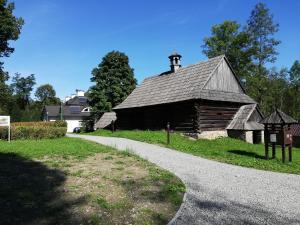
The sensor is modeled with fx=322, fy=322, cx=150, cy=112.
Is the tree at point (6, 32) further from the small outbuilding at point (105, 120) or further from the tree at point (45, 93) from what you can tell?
the tree at point (45, 93)

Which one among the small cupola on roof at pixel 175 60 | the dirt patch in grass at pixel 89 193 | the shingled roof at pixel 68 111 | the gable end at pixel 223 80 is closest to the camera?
the dirt patch in grass at pixel 89 193

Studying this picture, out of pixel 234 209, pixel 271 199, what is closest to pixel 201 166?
pixel 271 199

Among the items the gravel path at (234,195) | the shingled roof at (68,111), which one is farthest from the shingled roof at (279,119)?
the shingled roof at (68,111)

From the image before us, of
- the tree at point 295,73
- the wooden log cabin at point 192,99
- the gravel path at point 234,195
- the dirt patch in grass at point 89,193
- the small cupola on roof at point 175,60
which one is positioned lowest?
the gravel path at point 234,195

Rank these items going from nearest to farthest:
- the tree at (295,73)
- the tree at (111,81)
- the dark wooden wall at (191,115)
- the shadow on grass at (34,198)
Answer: the shadow on grass at (34,198)
the dark wooden wall at (191,115)
the tree at (111,81)
the tree at (295,73)

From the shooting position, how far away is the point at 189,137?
78.8 ft

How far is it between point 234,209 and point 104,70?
1488 inches

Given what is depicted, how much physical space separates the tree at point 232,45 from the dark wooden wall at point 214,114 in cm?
1876

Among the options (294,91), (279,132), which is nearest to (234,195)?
(279,132)

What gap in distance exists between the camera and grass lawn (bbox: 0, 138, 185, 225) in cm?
641

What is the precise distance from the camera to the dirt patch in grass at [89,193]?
640 centimetres

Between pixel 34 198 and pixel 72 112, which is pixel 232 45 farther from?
pixel 34 198

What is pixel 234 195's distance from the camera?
27.2ft

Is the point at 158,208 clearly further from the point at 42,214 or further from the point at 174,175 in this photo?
the point at 174,175
